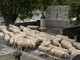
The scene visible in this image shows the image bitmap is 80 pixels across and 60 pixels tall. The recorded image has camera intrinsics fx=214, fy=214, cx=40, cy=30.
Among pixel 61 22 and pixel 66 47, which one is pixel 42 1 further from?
pixel 66 47

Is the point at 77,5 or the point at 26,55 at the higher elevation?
the point at 77,5

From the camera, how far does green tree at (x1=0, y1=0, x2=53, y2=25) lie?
36.6 ft

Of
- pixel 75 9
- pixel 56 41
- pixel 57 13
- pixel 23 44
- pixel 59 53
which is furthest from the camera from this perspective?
pixel 57 13

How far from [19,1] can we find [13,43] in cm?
725

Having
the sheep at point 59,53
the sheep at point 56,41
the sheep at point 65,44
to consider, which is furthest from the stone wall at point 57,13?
the sheep at point 59,53

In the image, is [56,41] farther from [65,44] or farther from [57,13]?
[57,13]

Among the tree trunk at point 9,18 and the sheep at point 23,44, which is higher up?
the sheep at point 23,44

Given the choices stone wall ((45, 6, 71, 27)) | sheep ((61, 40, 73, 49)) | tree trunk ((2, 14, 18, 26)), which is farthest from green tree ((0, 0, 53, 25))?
sheep ((61, 40, 73, 49))

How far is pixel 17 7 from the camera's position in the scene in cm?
1119

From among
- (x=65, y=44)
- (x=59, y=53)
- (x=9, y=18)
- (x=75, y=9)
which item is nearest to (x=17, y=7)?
(x=9, y=18)

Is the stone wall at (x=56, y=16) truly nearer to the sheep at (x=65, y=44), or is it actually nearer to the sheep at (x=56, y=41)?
the sheep at (x=56, y=41)

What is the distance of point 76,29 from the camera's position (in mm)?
8617

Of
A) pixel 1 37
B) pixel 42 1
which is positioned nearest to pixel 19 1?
pixel 42 1

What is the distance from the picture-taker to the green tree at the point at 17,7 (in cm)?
1116
